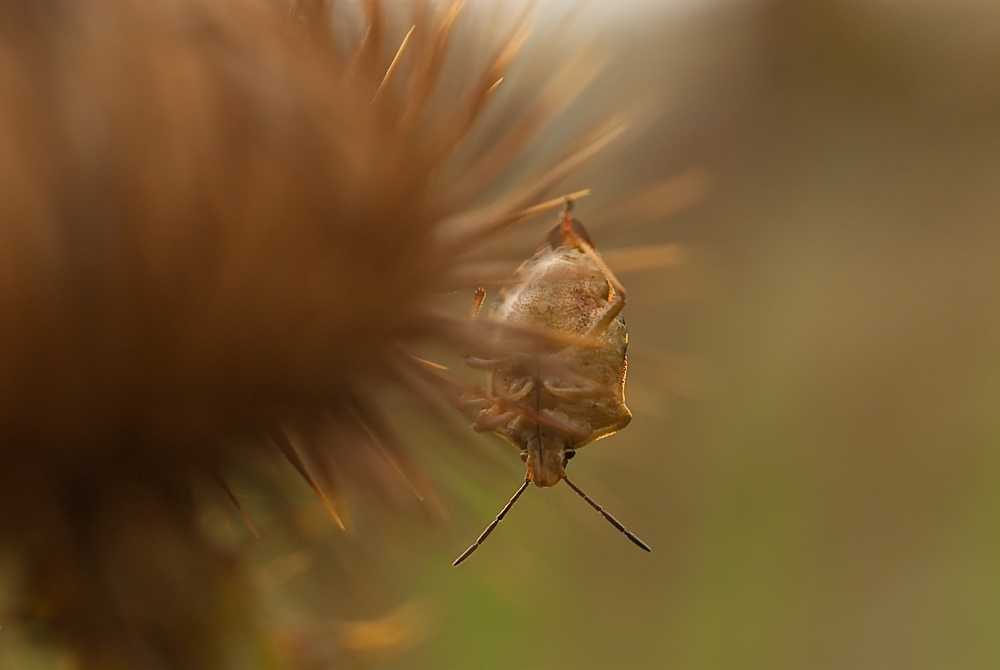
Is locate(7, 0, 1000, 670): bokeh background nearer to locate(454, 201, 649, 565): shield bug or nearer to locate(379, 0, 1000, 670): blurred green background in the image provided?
locate(379, 0, 1000, 670): blurred green background

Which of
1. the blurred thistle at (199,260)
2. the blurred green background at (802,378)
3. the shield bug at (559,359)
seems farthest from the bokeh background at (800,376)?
the blurred thistle at (199,260)

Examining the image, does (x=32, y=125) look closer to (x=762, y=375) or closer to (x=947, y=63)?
(x=762, y=375)

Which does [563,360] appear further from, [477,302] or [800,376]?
[800,376]

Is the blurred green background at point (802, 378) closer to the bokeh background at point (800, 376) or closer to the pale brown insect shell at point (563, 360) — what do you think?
the bokeh background at point (800, 376)

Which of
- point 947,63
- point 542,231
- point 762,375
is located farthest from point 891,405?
point 542,231

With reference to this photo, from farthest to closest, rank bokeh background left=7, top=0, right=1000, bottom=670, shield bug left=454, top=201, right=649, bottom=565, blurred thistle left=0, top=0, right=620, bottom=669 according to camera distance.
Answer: bokeh background left=7, top=0, right=1000, bottom=670, shield bug left=454, top=201, right=649, bottom=565, blurred thistle left=0, top=0, right=620, bottom=669

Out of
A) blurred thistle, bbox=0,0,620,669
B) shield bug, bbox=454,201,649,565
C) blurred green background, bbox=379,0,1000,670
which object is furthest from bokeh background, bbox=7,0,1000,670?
blurred thistle, bbox=0,0,620,669

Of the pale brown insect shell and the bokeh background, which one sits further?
the bokeh background
